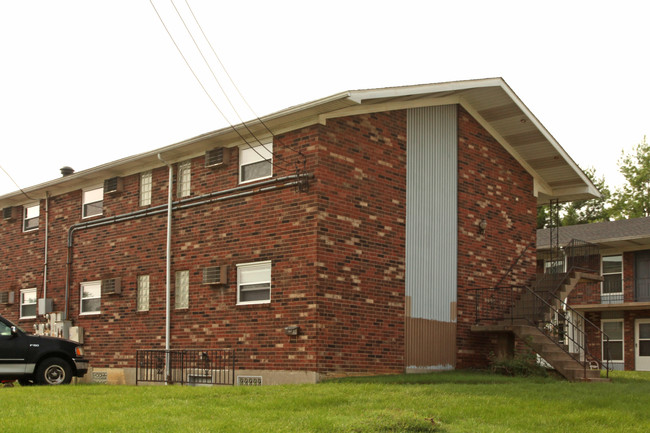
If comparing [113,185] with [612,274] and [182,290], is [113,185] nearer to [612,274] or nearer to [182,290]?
[182,290]

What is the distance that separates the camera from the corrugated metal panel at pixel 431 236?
18.1m

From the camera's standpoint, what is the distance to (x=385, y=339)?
56.4 ft

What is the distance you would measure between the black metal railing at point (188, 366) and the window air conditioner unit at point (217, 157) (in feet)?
14.1

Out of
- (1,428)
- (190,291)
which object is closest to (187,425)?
(1,428)

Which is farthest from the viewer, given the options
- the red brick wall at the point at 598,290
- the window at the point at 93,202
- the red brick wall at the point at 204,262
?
the red brick wall at the point at 598,290

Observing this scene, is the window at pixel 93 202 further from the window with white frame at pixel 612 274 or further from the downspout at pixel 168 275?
the window with white frame at pixel 612 274

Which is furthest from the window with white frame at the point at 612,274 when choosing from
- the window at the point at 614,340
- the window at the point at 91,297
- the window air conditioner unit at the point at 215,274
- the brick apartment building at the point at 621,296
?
the window at the point at 91,297

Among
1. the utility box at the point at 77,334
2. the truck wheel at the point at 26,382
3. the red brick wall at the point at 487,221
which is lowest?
the truck wheel at the point at 26,382

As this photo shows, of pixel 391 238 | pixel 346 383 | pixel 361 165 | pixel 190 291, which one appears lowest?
pixel 346 383

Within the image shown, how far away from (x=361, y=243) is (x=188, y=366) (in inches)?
198

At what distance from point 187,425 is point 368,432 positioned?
2.21 m

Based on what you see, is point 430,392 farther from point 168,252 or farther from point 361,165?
point 168,252

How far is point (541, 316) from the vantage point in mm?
19312

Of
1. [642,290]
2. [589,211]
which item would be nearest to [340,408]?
[642,290]
